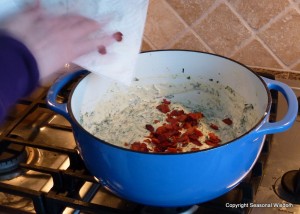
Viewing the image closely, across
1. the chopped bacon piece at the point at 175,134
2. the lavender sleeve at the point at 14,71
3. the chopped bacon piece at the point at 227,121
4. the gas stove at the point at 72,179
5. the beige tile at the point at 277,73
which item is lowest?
the gas stove at the point at 72,179

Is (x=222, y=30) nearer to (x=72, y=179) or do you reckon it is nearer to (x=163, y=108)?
(x=163, y=108)

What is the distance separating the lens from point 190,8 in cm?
80

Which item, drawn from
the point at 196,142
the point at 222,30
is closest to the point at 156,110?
the point at 196,142

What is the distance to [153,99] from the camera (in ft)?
2.42

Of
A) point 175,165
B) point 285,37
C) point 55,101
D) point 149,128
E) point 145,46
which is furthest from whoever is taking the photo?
point 145,46

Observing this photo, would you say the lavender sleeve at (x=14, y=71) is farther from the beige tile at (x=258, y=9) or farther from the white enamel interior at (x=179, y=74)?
the beige tile at (x=258, y=9)

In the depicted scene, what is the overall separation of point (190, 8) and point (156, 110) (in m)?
0.22

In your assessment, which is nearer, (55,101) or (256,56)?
(55,101)

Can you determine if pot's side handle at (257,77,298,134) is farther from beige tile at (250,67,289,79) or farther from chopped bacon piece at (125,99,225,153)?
beige tile at (250,67,289,79)

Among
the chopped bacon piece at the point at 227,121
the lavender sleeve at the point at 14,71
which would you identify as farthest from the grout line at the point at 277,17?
the lavender sleeve at the point at 14,71

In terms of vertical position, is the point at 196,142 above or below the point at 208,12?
below

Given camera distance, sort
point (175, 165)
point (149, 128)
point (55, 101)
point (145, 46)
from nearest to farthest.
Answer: point (175, 165) < point (55, 101) < point (149, 128) < point (145, 46)

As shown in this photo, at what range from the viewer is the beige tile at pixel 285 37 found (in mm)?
762

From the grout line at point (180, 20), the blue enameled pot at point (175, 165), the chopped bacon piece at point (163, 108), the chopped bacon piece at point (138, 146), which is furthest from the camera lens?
the grout line at point (180, 20)
